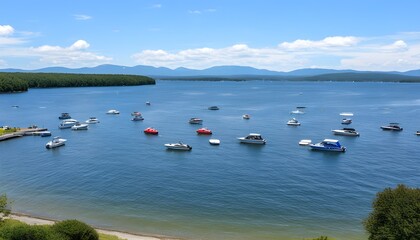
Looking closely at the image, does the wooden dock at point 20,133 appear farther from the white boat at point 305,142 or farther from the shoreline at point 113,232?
the white boat at point 305,142

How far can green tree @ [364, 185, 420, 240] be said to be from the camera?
91.9 ft

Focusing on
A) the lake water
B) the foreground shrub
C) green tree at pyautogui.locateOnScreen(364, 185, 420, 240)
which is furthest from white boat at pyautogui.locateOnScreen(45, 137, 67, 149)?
green tree at pyautogui.locateOnScreen(364, 185, 420, 240)

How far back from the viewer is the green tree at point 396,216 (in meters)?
28.0

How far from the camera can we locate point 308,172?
64625mm

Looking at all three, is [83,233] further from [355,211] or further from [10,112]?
[10,112]

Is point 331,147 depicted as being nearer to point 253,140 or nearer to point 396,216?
point 253,140

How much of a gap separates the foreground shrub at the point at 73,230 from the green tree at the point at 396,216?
2067 cm

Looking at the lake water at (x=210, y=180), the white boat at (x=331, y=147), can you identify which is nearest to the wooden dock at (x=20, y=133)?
the lake water at (x=210, y=180)

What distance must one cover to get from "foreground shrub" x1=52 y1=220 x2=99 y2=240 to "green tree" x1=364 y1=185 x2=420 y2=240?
67.8 feet

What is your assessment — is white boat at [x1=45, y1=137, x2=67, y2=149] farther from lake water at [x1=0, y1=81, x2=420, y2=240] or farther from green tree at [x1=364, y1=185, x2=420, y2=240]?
green tree at [x1=364, y1=185, x2=420, y2=240]

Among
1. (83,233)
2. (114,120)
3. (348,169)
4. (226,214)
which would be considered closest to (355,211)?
(226,214)

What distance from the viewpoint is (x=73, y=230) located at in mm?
25844

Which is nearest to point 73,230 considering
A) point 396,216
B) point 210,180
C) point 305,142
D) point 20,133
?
point 396,216

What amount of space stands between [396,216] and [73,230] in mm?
22396
